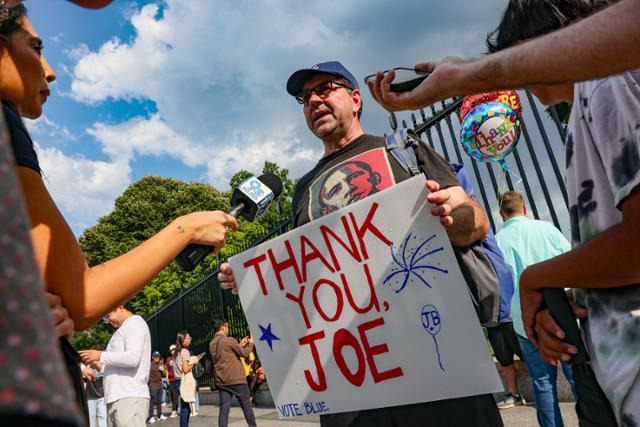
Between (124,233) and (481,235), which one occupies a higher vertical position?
(124,233)

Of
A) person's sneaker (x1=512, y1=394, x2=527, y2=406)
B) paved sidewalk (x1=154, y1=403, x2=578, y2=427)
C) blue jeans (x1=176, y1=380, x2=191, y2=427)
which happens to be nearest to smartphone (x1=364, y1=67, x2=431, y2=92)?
paved sidewalk (x1=154, y1=403, x2=578, y2=427)

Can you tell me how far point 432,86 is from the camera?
3.84 feet

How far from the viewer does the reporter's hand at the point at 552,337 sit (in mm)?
1250

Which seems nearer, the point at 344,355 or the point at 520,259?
the point at 344,355

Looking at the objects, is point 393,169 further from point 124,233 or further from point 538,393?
point 124,233

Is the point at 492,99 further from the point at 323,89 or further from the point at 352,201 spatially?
the point at 352,201

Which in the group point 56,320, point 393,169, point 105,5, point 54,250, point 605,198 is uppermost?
point 105,5

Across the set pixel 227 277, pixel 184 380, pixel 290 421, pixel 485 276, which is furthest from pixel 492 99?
pixel 184 380

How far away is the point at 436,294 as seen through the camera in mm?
1820

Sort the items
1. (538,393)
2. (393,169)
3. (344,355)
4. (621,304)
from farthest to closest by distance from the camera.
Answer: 1. (538,393)
2. (393,169)
3. (344,355)
4. (621,304)

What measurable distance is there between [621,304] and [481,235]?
0.81 m

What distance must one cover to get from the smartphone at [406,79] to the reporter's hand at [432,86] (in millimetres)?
13

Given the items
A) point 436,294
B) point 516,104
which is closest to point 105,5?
point 436,294

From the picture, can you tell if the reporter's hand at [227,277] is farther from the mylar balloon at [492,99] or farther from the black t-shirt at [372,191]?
the mylar balloon at [492,99]
